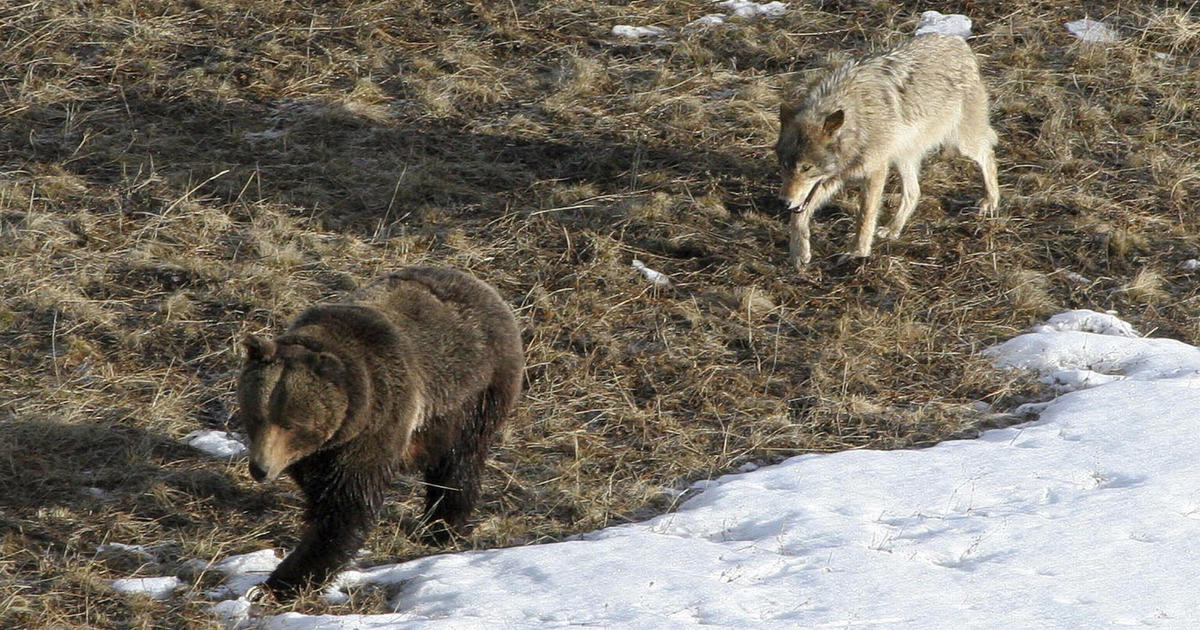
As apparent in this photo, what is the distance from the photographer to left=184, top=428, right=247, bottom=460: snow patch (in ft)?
23.3

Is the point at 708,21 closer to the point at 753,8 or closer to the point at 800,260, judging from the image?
the point at 753,8

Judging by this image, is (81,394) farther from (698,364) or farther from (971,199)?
(971,199)

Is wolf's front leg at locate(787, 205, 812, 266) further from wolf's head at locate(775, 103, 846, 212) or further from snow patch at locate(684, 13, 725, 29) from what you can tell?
snow patch at locate(684, 13, 725, 29)

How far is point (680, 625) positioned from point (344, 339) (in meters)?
1.93

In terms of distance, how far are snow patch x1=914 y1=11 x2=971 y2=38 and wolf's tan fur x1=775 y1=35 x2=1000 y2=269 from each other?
2.05 meters

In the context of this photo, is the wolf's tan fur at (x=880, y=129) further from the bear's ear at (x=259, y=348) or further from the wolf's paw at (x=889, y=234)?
the bear's ear at (x=259, y=348)

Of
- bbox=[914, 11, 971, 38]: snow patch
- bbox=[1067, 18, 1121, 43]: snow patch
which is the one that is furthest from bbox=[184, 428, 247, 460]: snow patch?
bbox=[1067, 18, 1121, 43]: snow patch

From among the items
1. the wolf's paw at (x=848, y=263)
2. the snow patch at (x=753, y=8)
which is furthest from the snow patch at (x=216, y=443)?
the snow patch at (x=753, y=8)

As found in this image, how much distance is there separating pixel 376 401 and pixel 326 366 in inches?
12.2

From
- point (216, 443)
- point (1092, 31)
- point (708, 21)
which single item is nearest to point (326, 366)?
point (216, 443)

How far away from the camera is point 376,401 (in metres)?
5.83

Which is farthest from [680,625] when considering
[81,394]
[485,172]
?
[485,172]

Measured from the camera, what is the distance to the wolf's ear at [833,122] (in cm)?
938

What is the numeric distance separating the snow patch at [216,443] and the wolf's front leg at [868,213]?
4790mm
